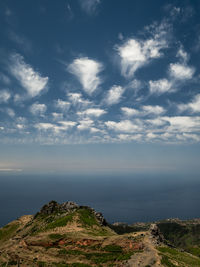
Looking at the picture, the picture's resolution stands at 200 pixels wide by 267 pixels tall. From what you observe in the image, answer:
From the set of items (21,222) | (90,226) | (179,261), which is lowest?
(21,222)

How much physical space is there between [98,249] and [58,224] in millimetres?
30021

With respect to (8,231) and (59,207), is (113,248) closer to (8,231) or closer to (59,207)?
(59,207)

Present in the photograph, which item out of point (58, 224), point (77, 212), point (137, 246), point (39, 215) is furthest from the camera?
point (39, 215)

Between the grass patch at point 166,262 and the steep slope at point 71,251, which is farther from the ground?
the grass patch at point 166,262

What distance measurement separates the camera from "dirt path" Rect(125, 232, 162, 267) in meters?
32.1

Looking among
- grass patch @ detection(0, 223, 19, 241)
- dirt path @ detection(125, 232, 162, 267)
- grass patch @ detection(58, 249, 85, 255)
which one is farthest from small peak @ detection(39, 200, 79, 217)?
dirt path @ detection(125, 232, 162, 267)

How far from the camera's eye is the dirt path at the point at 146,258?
32.1 meters

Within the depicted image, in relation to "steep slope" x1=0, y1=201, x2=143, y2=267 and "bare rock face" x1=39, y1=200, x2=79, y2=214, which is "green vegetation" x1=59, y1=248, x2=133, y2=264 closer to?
"steep slope" x1=0, y1=201, x2=143, y2=267

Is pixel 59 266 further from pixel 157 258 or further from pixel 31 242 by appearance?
pixel 157 258

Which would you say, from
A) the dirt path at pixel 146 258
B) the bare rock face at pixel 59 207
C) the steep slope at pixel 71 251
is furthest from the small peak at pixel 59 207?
the dirt path at pixel 146 258

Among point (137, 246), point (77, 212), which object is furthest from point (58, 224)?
point (137, 246)

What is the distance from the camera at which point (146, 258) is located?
34.2m

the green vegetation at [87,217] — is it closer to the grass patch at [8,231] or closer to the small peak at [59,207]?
the small peak at [59,207]

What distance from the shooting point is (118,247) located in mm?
40406
